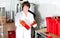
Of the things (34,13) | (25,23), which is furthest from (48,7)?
(25,23)

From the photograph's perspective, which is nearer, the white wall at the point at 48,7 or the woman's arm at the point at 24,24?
the white wall at the point at 48,7

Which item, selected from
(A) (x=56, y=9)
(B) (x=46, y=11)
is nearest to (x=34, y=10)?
(B) (x=46, y=11)

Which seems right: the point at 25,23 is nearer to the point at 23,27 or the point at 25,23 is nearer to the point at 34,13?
the point at 23,27

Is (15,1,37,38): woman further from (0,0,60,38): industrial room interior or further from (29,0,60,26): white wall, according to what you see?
(29,0,60,26): white wall

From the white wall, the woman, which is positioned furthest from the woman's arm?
the white wall

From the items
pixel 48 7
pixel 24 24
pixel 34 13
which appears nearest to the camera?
pixel 24 24

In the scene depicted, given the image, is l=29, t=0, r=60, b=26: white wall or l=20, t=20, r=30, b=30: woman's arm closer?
l=29, t=0, r=60, b=26: white wall

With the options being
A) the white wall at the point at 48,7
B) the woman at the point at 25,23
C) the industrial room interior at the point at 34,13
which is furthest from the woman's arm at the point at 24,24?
the white wall at the point at 48,7

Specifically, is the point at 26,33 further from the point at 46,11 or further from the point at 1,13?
the point at 1,13

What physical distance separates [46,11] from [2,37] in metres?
1.56

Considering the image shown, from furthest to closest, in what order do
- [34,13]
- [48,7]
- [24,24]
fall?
[34,13], [48,7], [24,24]

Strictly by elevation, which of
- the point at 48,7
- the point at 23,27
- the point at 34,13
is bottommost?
the point at 23,27

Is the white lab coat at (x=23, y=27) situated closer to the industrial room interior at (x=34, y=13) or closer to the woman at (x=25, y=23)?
the woman at (x=25, y=23)

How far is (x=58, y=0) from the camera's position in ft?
10.9
